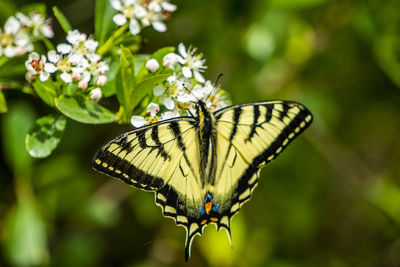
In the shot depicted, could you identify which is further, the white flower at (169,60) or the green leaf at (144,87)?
the white flower at (169,60)

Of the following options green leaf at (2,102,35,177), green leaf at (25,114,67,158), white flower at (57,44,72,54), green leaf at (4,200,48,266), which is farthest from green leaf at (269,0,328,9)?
green leaf at (4,200,48,266)

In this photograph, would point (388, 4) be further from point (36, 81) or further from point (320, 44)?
point (36, 81)

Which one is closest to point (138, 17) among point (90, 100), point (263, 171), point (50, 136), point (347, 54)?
point (90, 100)

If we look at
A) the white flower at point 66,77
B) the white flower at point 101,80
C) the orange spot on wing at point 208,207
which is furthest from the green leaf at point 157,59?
the orange spot on wing at point 208,207

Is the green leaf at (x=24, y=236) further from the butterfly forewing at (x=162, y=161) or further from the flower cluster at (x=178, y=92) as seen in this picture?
the flower cluster at (x=178, y=92)

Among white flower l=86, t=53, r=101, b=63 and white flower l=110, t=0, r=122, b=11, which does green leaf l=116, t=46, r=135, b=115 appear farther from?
white flower l=110, t=0, r=122, b=11

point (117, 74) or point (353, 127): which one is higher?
point (117, 74)

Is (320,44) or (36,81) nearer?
(36,81)
